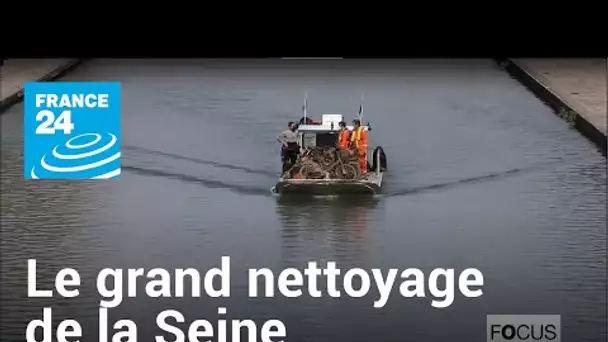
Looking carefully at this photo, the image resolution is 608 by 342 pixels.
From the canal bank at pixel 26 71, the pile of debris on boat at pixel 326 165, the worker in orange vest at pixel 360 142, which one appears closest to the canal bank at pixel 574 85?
the worker in orange vest at pixel 360 142

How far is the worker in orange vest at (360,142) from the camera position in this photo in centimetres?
764

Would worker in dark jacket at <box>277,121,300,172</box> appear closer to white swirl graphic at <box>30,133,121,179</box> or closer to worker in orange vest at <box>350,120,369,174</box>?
worker in orange vest at <box>350,120,369,174</box>

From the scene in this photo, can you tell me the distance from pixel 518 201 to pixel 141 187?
135 cm

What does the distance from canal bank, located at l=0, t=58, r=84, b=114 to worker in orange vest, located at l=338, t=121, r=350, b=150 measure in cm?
99

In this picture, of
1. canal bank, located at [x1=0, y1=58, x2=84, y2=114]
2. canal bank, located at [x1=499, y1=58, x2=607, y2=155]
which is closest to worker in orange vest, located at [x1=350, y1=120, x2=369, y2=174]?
canal bank, located at [x1=499, y1=58, x2=607, y2=155]

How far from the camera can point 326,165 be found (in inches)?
305

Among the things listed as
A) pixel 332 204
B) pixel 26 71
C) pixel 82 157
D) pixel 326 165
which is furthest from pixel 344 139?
pixel 26 71

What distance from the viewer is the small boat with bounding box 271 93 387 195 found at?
766cm

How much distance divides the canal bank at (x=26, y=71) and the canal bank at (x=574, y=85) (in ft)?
5.05

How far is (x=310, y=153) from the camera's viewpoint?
773 centimetres

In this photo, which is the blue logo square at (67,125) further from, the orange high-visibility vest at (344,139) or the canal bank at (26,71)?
the orange high-visibility vest at (344,139)
